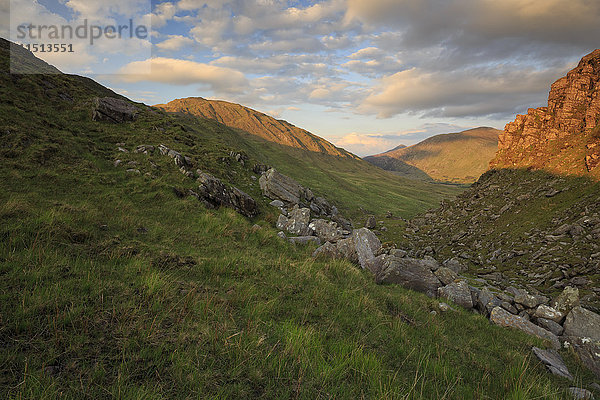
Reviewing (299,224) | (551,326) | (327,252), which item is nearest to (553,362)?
(551,326)

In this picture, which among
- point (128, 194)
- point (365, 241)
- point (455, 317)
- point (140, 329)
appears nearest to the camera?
point (140, 329)

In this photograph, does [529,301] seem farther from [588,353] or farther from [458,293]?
[588,353]

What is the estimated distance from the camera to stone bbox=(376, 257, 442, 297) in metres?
11.0

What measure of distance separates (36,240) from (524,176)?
135 ft

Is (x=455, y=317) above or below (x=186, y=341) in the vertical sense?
below

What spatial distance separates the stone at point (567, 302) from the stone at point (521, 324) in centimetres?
196

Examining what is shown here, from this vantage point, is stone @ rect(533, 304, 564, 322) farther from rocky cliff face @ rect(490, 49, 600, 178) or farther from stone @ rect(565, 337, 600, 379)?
rocky cliff face @ rect(490, 49, 600, 178)

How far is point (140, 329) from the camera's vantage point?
12.4 ft

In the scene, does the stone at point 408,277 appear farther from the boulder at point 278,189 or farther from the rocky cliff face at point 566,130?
the rocky cliff face at point 566,130

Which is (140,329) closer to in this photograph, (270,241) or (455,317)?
(270,241)

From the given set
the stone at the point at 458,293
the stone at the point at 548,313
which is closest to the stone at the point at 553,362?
the stone at the point at 548,313

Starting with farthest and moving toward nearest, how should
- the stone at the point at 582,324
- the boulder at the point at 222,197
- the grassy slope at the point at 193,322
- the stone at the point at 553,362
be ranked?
1. the boulder at the point at 222,197
2. the stone at the point at 582,324
3. the stone at the point at 553,362
4. the grassy slope at the point at 193,322

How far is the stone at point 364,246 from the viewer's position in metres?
12.4

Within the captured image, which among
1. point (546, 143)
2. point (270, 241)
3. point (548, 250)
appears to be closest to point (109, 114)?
point (270, 241)
